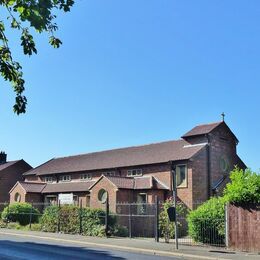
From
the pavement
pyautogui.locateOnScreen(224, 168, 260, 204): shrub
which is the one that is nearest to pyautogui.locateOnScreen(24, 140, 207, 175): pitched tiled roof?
pyautogui.locateOnScreen(224, 168, 260, 204): shrub

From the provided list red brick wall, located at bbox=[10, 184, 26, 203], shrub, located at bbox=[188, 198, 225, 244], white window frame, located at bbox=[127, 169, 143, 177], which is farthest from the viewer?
red brick wall, located at bbox=[10, 184, 26, 203]

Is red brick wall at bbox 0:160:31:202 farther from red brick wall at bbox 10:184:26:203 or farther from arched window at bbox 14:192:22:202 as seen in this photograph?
arched window at bbox 14:192:22:202

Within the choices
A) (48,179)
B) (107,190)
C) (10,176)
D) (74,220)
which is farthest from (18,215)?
(10,176)

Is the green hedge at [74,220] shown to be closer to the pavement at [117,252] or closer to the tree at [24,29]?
the pavement at [117,252]

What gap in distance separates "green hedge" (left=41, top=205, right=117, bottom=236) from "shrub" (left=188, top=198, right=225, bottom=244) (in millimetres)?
7382

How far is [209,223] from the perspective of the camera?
22.7m

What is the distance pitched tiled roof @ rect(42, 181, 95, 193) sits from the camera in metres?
43.0

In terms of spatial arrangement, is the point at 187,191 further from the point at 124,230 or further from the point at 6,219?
the point at 6,219

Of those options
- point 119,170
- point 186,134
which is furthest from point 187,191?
point 119,170

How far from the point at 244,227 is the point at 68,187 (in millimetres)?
27007

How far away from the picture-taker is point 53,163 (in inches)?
2149

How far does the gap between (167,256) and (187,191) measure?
17.6 meters

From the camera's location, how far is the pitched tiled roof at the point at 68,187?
1691 inches

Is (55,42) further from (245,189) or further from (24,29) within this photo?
(245,189)
